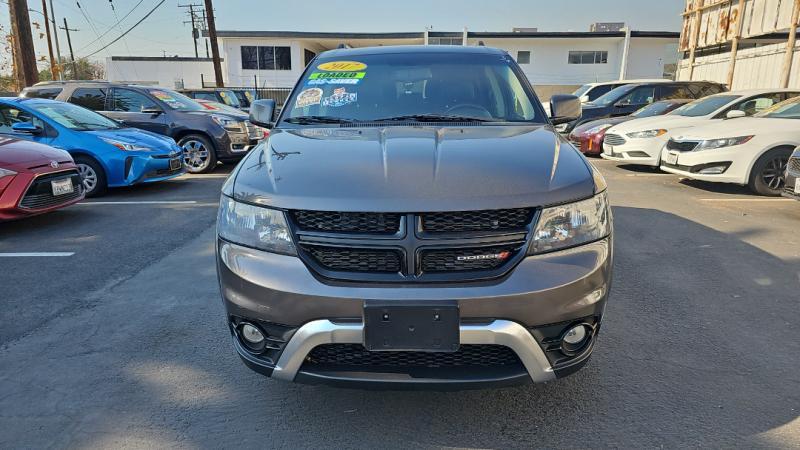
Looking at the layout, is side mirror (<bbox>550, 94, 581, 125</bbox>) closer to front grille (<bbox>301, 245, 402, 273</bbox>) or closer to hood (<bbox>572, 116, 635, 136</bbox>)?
front grille (<bbox>301, 245, 402, 273</bbox>)

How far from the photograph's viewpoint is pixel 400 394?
258 cm

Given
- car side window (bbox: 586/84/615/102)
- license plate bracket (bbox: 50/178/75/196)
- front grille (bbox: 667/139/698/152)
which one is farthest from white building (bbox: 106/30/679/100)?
license plate bracket (bbox: 50/178/75/196)

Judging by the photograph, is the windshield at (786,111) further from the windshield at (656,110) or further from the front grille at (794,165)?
the windshield at (656,110)

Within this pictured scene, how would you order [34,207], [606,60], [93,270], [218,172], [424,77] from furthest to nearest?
[606,60], [218,172], [34,207], [93,270], [424,77]

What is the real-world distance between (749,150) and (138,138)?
8.69m

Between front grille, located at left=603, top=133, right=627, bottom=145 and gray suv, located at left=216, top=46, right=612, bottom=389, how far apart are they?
26.4ft

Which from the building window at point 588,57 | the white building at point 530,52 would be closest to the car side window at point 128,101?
the white building at point 530,52

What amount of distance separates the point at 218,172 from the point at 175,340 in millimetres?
7461

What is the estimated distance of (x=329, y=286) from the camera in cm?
196

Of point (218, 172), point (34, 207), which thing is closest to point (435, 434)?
point (34, 207)

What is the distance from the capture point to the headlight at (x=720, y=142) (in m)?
7.23

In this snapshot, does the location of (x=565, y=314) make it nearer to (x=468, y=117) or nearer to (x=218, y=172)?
(x=468, y=117)

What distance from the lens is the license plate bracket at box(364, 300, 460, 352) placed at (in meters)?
1.91

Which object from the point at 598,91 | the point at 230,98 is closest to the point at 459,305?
the point at 598,91
